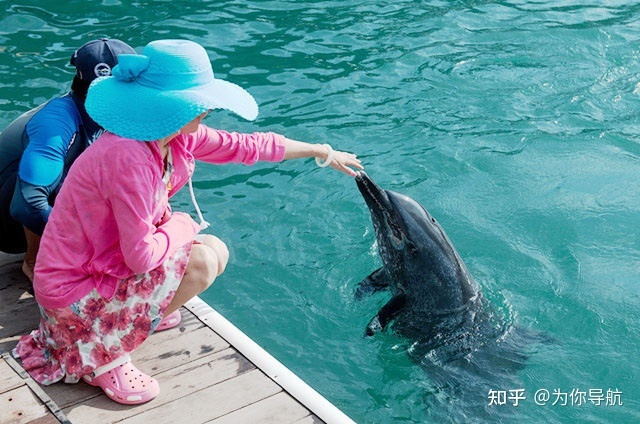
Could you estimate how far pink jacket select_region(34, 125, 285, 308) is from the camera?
3.88 meters

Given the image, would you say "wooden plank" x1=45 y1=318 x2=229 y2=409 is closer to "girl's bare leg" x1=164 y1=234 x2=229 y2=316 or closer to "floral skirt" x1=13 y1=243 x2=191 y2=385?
"floral skirt" x1=13 y1=243 x2=191 y2=385

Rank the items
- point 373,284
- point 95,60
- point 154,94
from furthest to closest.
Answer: point 373,284, point 95,60, point 154,94

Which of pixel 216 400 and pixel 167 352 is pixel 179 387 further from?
pixel 167 352

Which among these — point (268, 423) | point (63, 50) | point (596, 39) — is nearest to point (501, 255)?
point (268, 423)

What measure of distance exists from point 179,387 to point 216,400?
0.22 metres

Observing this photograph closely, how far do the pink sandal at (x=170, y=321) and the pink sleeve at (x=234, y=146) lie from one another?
3.05ft

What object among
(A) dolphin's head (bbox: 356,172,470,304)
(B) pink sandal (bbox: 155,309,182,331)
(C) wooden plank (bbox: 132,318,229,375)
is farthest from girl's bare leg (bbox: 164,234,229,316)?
(A) dolphin's head (bbox: 356,172,470,304)

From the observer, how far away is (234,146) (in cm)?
493

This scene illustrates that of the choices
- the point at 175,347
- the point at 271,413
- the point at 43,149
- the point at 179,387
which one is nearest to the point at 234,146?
the point at 43,149

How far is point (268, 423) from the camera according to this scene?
425 centimetres

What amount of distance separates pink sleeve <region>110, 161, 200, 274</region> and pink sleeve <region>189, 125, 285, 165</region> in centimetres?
81

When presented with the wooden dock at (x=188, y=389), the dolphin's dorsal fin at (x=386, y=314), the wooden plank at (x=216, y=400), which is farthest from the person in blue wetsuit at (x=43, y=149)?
the dolphin's dorsal fin at (x=386, y=314)

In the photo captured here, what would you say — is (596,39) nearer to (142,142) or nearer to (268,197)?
(268,197)

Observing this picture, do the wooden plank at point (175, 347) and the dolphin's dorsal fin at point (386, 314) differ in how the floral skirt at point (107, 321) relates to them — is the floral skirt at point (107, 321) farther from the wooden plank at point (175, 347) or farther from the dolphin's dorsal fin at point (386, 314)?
the dolphin's dorsal fin at point (386, 314)
